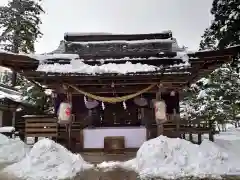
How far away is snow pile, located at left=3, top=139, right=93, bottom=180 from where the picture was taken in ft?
25.7

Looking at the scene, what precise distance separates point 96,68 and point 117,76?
95 centimetres

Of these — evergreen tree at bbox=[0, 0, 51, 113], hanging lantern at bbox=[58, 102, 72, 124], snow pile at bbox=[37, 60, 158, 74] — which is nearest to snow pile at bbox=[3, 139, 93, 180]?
hanging lantern at bbox=[58, 102, 72, 124]

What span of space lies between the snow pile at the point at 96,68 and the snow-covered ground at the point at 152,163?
2.96 meters

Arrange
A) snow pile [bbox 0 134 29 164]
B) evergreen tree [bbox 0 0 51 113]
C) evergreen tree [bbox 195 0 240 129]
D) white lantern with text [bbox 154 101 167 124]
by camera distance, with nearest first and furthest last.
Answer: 1. white lantern with text [bbox 154 101 167 124]
2. snow pile [bbox 0 134 29 164]
3. evergreen tree [bbox 195 0 240 129]
4. evergreen tree [bbox 0 0 51 113]

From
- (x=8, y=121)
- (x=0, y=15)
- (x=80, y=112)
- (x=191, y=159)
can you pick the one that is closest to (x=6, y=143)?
(x=80, y=112)

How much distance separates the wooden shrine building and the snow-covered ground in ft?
8.83

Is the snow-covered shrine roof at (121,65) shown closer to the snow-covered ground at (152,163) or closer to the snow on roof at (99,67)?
the snow on roof at (99,67)

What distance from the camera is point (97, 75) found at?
10383mm

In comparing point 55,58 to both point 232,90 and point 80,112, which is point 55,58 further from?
point 232,90

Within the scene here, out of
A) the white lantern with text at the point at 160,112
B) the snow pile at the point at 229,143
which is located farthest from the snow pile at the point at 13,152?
the snow pile at the point at 229,143

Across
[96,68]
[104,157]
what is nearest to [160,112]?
[104,157]

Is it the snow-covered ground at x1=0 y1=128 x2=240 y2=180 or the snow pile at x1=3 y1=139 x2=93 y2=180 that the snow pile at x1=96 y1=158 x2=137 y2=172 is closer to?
the snow-covered ground at x1=0 y1=128 x2=240 y2=180

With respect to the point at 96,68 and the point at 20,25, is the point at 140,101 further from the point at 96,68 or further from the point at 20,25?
the point at 20,25

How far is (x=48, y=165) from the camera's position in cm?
831
